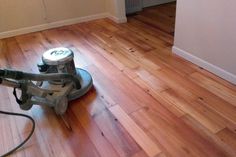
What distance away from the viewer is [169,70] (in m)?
2.11

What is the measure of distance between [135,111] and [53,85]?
0.67 m

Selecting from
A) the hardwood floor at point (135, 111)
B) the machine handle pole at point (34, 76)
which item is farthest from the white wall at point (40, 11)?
the machine handle pole at point (34, 76)

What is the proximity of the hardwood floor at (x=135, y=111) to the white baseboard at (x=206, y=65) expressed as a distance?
43 mm

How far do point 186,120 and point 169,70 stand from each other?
2.23ft

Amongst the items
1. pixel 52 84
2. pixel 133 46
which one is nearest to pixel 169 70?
pixel 133 46

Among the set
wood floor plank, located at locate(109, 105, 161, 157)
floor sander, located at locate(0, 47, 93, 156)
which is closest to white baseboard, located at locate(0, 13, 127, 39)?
floor sander, located at locate(0, 47, 93, 156)

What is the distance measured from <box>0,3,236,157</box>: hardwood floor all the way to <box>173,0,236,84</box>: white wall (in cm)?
10

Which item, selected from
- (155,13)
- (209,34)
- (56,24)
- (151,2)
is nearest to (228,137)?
(209,34)

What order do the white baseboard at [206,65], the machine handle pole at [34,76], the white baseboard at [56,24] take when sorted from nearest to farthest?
the machine handle pole at [34,76]
the white baseboard at [206,65]
the white baseboard at [56,24]

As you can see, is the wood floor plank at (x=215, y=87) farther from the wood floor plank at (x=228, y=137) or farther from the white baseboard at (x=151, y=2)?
the white baseboard at (x=151, y=2)

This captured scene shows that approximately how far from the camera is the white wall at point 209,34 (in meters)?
1.75

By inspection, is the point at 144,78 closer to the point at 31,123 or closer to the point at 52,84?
the point at 52,84

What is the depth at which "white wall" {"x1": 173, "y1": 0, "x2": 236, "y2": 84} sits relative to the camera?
1752 mm

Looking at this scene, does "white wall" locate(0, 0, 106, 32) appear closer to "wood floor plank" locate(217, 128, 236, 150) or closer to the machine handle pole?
the machine handle pole
